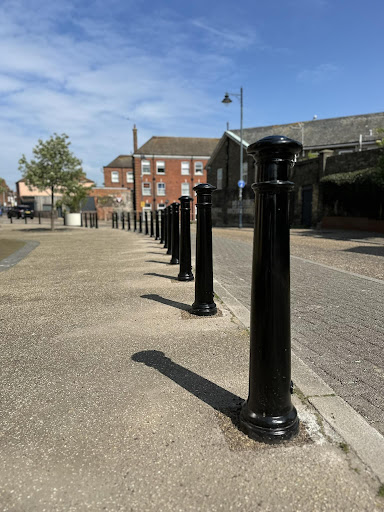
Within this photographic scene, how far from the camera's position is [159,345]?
9.11ft

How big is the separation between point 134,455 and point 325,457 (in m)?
0.82

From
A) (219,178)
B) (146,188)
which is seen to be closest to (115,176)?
(146,188)

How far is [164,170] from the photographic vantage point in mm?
48125

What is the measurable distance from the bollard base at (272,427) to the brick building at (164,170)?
4620 cm

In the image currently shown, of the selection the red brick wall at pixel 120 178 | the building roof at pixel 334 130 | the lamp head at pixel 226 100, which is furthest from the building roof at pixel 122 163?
the lamp head at pixel 226 100

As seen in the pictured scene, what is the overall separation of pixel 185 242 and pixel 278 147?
328 centimetres

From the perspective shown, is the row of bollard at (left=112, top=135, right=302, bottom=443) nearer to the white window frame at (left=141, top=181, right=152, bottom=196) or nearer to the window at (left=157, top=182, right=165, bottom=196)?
the white window frame at (left=141, top=181, right=152, bottom=196)

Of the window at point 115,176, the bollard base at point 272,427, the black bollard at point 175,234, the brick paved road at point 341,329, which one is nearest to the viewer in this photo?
the bollard base at point 272,427

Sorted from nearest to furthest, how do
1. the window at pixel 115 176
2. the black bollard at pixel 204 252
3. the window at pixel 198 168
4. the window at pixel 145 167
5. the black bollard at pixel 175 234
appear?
the black bollard at pixel 204 252 → the black bollard at pixel 175 234 → the window at pixel 145 167 → the window at pixel 198 168 → the window at pixel 115 176

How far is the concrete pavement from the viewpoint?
134 centimetres

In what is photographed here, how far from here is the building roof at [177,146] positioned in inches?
1884

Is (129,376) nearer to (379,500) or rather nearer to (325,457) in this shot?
→ (325,457)

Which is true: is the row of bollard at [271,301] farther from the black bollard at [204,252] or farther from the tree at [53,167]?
the tree at [53,167]

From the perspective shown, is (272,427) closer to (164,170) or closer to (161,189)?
(161,189)
